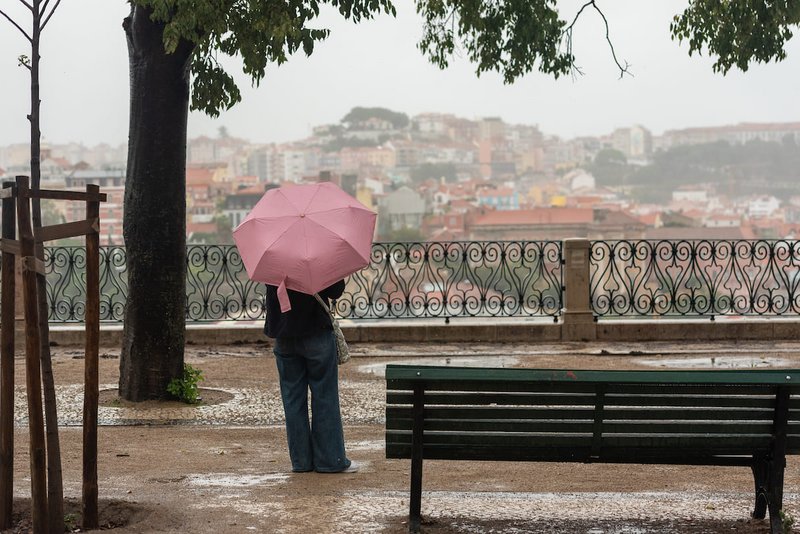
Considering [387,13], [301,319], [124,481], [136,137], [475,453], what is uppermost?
[387,13]

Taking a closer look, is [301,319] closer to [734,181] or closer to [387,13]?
[387,13]

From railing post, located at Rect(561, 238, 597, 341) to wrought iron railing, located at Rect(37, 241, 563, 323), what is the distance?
1.25 ft

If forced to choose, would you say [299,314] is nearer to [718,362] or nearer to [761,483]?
[761,483]

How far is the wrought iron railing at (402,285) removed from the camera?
15.3 m

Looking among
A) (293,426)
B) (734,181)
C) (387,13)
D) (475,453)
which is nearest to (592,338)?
(387,13)

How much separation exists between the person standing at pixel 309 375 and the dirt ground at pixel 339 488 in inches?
5.9

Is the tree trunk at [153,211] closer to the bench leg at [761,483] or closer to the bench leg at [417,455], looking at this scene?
the bench leg at [417,455]

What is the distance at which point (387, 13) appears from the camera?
1034 centimetres

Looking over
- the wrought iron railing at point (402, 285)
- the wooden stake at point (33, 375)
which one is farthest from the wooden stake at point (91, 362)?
the wrought iron railing at point (402, 285)

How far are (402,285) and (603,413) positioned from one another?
10661 millimetres

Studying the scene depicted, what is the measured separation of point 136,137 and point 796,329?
29.0 feet

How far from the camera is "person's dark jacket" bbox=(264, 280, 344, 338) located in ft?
21.6

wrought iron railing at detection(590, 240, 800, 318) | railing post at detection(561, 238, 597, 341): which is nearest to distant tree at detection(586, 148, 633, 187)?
wrought iron railing at detection(590, 240, 800, 318)

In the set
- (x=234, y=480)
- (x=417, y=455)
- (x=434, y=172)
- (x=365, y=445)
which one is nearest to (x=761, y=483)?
(x=417, y=455)
